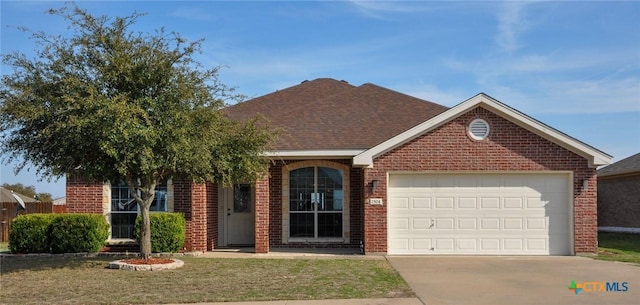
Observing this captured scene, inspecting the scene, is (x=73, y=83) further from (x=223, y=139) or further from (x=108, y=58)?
(x=223, y=139)

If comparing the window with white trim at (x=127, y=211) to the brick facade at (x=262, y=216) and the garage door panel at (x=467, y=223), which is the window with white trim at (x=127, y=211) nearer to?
the brick facade at (x=262, y=216)

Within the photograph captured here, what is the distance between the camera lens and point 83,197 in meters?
16.3

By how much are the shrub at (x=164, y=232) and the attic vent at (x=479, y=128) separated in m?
7.86

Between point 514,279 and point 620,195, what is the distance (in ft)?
49.3

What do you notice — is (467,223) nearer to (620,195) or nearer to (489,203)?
(489,203)

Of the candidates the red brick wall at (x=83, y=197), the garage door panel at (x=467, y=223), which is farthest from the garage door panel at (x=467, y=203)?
the red brick wall at (x=83, y=197)

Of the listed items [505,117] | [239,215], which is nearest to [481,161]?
[505,117]

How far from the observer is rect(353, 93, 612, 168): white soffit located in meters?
14.9

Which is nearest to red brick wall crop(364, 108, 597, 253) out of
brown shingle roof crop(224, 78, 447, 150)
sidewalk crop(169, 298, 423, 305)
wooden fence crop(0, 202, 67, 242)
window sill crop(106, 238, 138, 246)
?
brown shingle roof crop(224, 78, 447, 150)

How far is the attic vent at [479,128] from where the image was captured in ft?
49.9

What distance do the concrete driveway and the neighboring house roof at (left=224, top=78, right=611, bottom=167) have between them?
9.75 ft

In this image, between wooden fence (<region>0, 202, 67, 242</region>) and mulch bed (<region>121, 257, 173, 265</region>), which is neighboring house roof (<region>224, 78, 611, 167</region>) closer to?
mulch bed (<region>121, 257, 173, 265</region>)

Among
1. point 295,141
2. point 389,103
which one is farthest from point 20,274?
point 389,103

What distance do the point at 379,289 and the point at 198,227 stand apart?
289 inches
